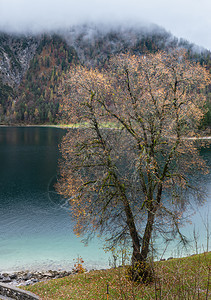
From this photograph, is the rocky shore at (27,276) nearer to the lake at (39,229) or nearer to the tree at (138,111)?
the lake at (39,229)

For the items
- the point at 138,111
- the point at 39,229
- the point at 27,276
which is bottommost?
the point at 27,276

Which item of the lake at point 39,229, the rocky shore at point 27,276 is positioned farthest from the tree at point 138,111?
the rocky shore at point 27,276

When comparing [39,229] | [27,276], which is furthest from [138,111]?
[39,229]

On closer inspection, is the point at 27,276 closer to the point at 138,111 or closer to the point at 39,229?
the point at 39,229

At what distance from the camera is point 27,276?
19375 mm

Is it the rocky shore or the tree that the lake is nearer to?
the rocky shore

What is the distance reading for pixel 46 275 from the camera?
19609 mm

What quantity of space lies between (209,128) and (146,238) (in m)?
107

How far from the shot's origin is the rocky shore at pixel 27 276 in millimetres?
18250

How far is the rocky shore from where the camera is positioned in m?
18.2

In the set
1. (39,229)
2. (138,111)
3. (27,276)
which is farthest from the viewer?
(39,229)

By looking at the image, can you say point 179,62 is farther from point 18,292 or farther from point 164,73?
point 18,292

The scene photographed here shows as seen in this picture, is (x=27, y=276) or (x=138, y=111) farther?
(x=27, y=276)

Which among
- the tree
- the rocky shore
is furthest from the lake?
the tree
